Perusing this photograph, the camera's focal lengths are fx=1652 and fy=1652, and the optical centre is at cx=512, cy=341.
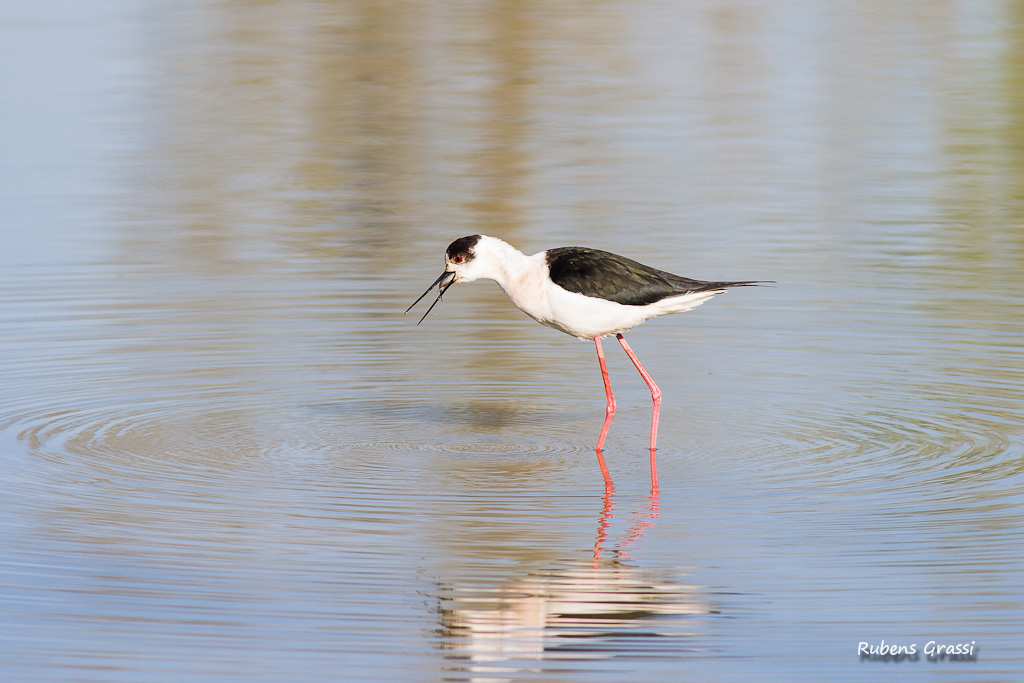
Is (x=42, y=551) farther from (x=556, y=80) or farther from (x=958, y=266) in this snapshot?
(x=556, y=80)

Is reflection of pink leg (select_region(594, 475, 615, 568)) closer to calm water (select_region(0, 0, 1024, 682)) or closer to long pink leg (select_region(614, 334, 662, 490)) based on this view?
calm water (select_region(0, 0, 1024, 682))

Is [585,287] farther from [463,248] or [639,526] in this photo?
[639,526]

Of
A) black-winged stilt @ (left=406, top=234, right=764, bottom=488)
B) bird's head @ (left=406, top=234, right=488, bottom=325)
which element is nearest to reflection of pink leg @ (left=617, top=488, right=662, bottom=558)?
black-winged stilt @ (left=406, top=234, right=764, bottom=488)

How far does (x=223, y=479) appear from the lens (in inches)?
334

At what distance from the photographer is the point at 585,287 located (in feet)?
31.0

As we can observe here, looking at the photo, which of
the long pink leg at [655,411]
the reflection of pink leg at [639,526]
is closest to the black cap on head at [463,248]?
the long pink leg at [655,411]

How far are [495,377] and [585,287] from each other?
1.72 m

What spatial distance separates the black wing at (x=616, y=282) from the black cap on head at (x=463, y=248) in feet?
1.76

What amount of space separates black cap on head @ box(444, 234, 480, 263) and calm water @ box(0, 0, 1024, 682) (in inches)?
38.4

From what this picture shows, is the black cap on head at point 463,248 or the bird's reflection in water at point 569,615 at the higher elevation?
the black cap on head at point 463,248

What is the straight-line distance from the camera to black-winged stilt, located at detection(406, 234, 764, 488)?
9477 millimetres

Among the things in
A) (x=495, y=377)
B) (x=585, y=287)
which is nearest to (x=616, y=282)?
(x=585, y=287)

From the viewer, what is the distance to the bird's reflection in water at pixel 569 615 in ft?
20.7

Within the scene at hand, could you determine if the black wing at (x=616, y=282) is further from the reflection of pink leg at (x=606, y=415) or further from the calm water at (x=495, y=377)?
the calm water at (x=495, y=377)
